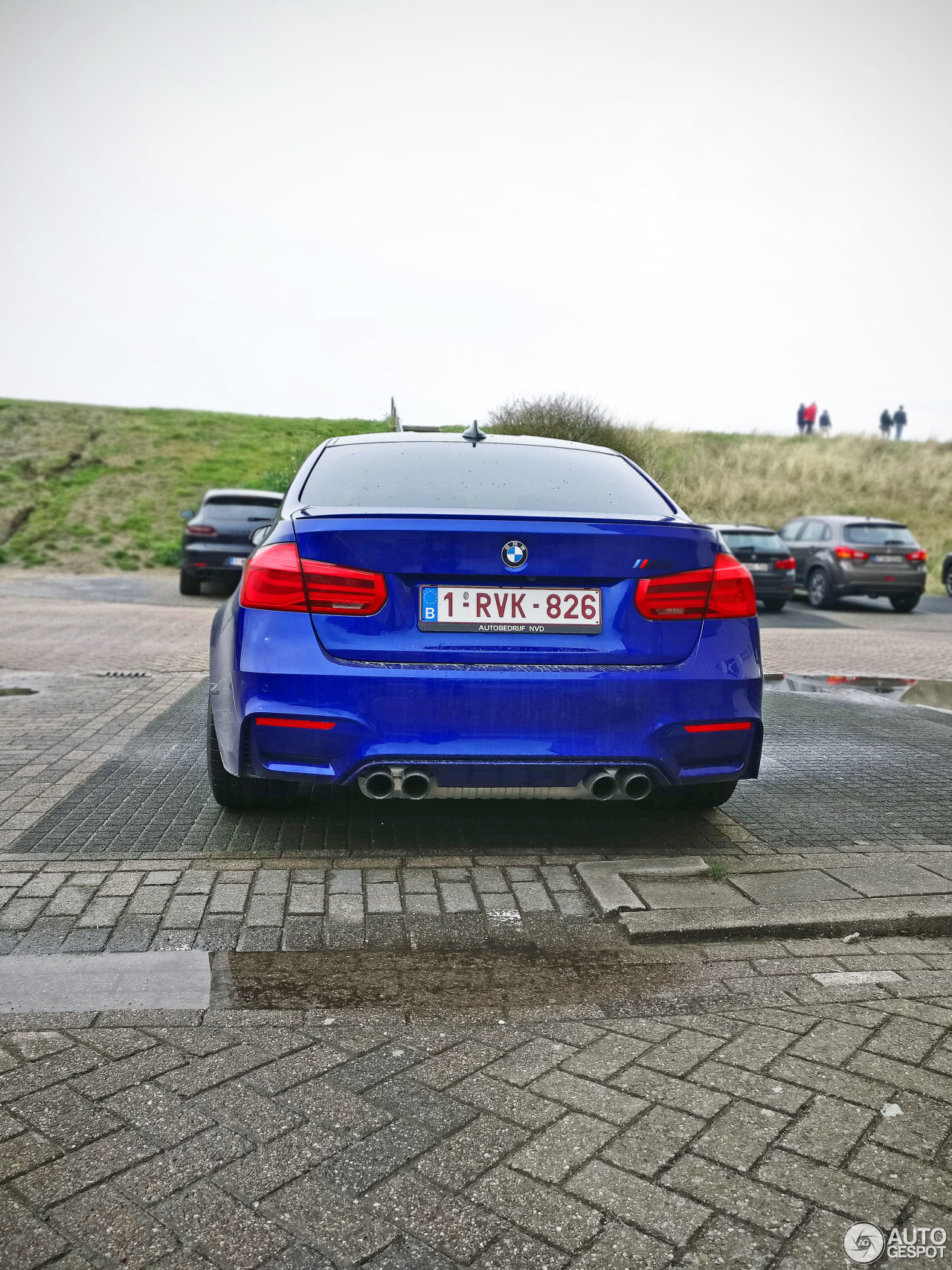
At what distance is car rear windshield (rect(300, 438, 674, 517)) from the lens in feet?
13.8

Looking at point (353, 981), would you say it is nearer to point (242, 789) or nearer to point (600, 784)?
point (600, 784)

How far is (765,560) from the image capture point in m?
19.7

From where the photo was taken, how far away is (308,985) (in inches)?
124

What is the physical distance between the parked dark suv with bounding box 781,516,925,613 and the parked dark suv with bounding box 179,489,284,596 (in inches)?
388

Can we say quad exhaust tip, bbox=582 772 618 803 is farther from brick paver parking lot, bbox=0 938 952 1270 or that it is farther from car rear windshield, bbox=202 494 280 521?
car rear windshield, bbox=202 494 280 521

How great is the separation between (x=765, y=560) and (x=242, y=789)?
16317mm

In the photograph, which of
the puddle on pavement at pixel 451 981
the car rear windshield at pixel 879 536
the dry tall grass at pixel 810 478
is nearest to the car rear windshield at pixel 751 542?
the car rear windshield at pixel 879 536

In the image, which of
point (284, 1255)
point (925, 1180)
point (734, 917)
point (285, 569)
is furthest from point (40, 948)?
point (925, 1180)

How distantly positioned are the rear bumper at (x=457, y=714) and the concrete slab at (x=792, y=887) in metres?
0.47

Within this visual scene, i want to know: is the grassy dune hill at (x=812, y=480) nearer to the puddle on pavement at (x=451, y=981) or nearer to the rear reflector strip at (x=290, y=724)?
the rear reflector strip at (x=290, y=724)

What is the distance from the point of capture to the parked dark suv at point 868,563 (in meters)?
20.0

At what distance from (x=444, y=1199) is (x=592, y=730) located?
1.92m

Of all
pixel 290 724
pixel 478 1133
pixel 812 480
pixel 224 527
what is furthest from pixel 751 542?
pixel 812 480

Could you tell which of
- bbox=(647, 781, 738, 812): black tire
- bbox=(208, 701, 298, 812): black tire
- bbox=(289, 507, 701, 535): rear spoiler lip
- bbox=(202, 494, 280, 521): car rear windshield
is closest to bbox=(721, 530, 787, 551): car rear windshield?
bbox=(202, 494, 280, 521): car rear windshield
